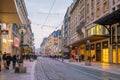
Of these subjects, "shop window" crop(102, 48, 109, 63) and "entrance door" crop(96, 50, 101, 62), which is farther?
"entrance door" crop(96, 50, 101, 62)

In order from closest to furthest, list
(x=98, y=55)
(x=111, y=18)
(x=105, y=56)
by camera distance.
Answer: (x=111, y=18) < (x=105, y=56) < (x=98, y=55)

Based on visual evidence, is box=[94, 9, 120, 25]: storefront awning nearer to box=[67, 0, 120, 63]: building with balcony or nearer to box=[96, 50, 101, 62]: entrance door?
box=[67, 0, 120, 63]: building with balcony

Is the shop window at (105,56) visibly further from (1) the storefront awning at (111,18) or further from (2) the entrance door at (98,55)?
(1) the storefront awning at (111,18)

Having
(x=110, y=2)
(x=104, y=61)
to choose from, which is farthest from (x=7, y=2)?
(x=104, y=61)

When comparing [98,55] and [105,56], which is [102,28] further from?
[98,55]

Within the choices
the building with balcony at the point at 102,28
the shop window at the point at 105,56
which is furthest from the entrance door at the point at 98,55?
the shop window at the point at 105,56

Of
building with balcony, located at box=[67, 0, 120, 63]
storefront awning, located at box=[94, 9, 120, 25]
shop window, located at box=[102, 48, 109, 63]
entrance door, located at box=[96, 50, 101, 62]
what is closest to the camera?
storefront awning, located at box=[94, 9, 120, 25]

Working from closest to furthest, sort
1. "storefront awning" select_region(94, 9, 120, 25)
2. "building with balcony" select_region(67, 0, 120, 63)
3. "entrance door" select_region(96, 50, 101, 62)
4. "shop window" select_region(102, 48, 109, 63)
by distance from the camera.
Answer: "storefront awning" select_region(94, 9, 120, 25) → "building with balcony" select_region(67, 0, 120, 63) → "shop window" select_region(102, 48, 109, 63) → "entrance door" select_region(96, 50, 101, 62)

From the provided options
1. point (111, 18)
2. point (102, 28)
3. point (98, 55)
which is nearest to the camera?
point (111, 18)

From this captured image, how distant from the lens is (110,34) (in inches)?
2178

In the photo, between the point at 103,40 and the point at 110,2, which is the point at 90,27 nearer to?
the point at 103,40

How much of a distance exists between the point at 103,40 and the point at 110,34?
7.92 metres

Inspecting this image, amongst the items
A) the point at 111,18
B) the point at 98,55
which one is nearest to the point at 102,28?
the point at 98,55

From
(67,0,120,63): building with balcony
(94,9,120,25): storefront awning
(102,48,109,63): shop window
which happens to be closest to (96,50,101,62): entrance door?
(67,0,120,63): building with balcony
